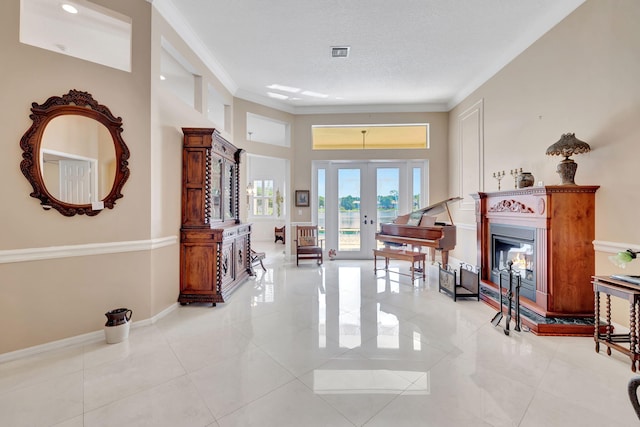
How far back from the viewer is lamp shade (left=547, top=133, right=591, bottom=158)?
2.81 m

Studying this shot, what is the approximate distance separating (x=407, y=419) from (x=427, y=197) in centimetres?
548

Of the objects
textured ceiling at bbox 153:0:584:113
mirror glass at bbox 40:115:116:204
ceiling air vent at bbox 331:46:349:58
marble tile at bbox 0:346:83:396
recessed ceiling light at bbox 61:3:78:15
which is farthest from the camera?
ceiling air vent at bbox 331:46:349:58

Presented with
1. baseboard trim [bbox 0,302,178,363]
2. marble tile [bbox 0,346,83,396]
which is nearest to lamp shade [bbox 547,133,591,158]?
baseboard trim [bbox 0,302,178,363]

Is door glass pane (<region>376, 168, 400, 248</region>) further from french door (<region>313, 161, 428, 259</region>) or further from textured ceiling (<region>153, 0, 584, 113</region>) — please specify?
textured ceiling (<region>153, 0, 584, 113</region>)

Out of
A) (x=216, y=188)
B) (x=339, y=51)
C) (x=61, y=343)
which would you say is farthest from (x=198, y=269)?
(x=339, y=51)

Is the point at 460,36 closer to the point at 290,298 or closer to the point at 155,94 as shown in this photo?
the point at 155,94

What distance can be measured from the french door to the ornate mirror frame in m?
4.34

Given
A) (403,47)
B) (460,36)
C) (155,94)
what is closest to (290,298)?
(155,94)

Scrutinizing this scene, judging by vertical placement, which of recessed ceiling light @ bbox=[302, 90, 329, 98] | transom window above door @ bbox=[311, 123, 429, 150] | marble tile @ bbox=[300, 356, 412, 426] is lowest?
marble tile @ bbox=[300, 356, 412, 426]

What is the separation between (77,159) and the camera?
267cm

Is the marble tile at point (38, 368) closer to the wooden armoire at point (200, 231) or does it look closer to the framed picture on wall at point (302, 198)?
the wooden armoire at point (200, 231)

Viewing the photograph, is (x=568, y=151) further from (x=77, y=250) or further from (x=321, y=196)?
(x=77, y=250)

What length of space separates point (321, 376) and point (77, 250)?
263 centimetres

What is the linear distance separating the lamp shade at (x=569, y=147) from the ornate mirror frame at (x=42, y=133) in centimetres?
473
